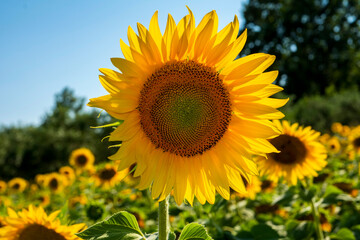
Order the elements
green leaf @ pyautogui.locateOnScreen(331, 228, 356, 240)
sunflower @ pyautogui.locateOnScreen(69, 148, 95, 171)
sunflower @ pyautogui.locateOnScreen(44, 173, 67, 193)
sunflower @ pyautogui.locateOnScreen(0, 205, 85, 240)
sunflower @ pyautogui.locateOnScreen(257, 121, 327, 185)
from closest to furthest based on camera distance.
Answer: sunflower @ pyautogui.locateOnScreen(0, 205, 85, 240) → green leaf @ pyautogui.locateOnScreen(331, 228, 356, 240) → sunflower @ pyautogui.locateOnScreen(257, 121, 327, 185) → sunflower @ pyautogui.locateOnScreen(44, 173, 67, 193) → sunflower @ pyautogui.locateOnScreen(69, 148, 95, 171)

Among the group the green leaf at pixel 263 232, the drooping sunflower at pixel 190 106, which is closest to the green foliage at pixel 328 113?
the green leaf at pixel 263 232

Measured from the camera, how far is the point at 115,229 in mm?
1693

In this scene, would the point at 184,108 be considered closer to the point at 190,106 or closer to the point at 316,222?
the point at 190,106

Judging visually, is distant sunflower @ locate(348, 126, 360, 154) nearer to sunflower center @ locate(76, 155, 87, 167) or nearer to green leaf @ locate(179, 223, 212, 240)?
green leaf @ locate(179, 223, 212, 240)

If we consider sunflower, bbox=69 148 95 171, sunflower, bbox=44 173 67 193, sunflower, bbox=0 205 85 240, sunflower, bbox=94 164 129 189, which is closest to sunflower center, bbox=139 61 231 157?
sunflower, bbox=0 205 85 240

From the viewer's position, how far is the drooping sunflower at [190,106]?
1639 mm

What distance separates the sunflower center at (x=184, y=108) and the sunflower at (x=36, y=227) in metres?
0.74

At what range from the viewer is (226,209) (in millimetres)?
3941

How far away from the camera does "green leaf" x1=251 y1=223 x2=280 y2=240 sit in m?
2.47

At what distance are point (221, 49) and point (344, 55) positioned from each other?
40.2 meters

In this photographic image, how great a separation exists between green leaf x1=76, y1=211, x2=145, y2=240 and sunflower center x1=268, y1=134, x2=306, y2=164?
73.0 inches

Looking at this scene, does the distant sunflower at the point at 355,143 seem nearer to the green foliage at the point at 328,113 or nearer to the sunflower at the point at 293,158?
the sunflower at the point at 293,158

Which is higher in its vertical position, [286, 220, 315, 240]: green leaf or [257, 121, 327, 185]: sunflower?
[257, 121, 327, 185]: sunflower

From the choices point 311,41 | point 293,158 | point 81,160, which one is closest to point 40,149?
point 81,160
